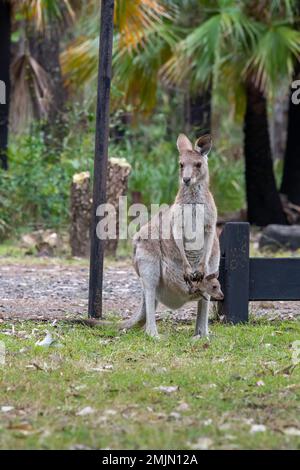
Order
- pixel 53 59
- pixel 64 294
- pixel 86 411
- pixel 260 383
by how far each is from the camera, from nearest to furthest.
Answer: pixel 86 411 → pixel 260 383 → pixel 64 294 → pixel 53 59

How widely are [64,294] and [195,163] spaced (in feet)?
9.02

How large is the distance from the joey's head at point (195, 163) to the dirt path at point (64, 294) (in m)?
1.63

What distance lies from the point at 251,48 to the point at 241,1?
0.87m

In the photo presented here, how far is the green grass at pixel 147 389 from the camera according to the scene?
4.41m

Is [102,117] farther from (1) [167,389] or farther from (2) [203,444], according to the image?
(2) [203,444]

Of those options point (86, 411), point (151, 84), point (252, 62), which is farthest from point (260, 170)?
point (86, 411)

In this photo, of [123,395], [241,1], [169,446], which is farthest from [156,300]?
[241,1]

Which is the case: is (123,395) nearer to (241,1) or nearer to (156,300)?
(156,300)

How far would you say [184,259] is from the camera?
22.0 feet

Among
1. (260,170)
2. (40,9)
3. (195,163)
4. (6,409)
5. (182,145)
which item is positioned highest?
(40,9)

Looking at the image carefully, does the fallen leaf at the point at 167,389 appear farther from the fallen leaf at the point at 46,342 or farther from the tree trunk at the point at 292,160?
the tree trunk at the point at 292,160

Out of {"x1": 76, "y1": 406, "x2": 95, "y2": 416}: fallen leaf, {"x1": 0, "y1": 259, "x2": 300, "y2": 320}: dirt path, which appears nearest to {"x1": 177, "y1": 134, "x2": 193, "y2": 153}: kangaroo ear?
{"x1": 0, "y1": 259, "x2": 300, "y2": 320}: dirt path
